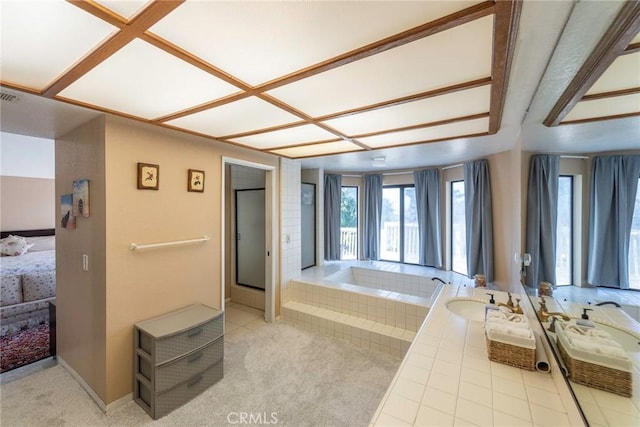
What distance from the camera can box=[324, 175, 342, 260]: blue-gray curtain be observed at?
4.88m

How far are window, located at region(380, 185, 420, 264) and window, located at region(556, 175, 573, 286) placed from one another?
3.42 m

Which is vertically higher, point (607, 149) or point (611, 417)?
point (607, 149)

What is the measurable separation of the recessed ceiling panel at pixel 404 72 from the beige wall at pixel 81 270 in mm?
1613

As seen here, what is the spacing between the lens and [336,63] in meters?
1.09

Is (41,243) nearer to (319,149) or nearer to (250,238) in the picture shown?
(250,238)

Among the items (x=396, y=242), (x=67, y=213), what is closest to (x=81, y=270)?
(x=67, y=213)

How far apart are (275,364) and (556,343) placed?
2178 millimetres

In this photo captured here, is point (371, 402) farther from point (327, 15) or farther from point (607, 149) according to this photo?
point (327, 15)

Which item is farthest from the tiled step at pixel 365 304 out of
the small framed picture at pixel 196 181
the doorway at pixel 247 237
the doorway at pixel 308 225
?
the small framed picture at pixel 196 181

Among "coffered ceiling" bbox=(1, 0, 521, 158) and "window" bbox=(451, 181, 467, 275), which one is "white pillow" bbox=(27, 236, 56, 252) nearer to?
"coffered ceiling" bbox=(1, 0, 521, 158)

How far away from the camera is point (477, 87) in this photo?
131 centimetres

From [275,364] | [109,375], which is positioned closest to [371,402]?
[275,364]

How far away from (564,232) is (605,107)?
1.71 ft

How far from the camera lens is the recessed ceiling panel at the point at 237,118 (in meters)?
1.58
